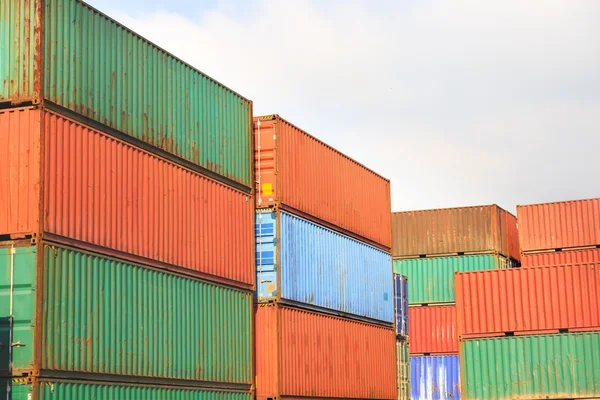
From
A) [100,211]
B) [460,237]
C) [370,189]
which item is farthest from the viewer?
[460,237]

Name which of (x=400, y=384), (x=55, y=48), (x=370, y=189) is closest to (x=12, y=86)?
(x=55, y=48)

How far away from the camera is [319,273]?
3291 cm

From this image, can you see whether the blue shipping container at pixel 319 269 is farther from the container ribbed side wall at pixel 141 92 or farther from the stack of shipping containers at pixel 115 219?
the container ribbed side wall at pixel 141 92

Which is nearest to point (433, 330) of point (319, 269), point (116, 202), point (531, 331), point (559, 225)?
point (559, 225)

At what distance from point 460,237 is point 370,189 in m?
Result: 13.5

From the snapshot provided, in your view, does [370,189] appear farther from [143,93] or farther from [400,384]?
[143,93]

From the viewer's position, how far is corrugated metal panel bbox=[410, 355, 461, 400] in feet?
157

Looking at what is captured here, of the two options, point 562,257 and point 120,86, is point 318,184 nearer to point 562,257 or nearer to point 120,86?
point 120,86

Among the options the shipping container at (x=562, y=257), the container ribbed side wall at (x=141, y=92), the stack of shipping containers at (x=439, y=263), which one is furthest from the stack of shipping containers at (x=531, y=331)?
the stack of shipping containers at (x=439, y=263)

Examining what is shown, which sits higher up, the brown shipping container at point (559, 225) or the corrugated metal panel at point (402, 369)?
the brown shipping container at point (559, 225)

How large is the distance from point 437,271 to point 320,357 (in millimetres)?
19535

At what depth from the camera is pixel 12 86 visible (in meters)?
21.4

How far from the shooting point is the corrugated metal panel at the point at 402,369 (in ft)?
130

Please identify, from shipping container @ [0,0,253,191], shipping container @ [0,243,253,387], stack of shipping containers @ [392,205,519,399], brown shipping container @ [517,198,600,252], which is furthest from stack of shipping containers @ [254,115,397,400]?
stack of shipping containers @ [392,205,519,399]
